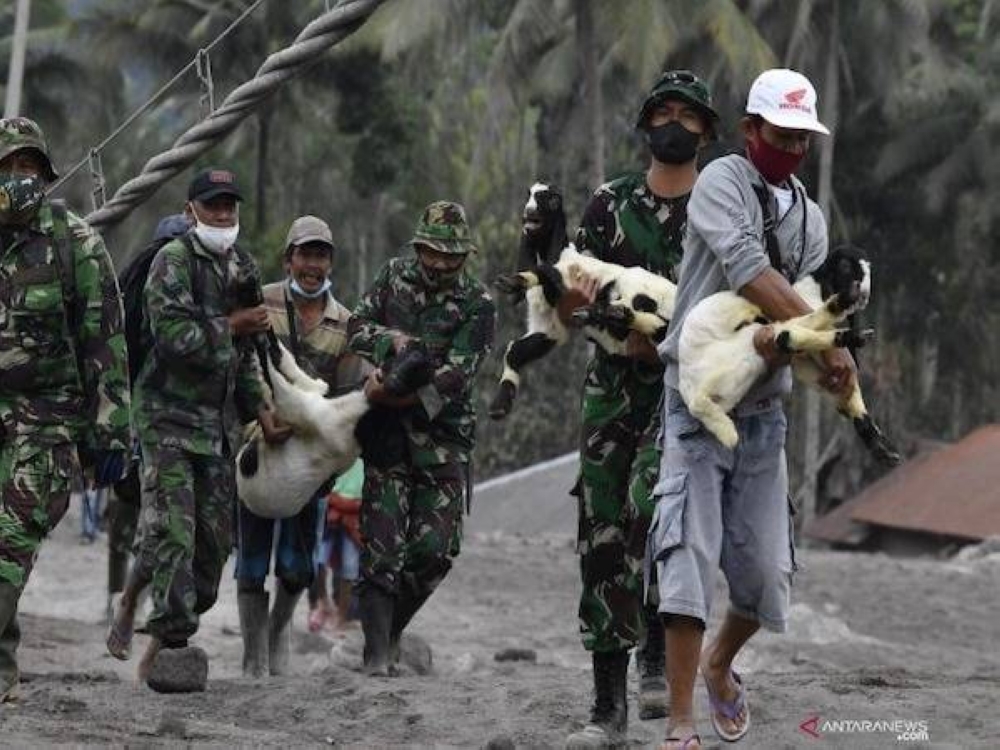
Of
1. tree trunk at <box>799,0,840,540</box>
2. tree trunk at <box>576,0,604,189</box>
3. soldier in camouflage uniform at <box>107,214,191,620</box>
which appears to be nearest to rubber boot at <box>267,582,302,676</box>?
soldier in camouflage uniform at <box>107,214,191,620</box>

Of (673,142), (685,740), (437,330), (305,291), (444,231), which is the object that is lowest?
(685,740)

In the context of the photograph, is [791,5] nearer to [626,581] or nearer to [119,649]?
[119,649]

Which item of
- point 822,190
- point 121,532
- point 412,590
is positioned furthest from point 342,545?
point 822,190

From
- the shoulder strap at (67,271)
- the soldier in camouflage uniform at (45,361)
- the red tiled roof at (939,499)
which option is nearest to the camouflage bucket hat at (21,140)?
the soldier in camouflage uniform at (45,361)

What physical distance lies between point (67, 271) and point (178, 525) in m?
1.24

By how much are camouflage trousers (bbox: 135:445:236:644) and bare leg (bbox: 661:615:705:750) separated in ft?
9.29

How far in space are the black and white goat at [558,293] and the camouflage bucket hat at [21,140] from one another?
1759 millimetres

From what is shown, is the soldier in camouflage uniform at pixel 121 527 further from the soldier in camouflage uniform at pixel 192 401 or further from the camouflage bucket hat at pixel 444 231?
the camouflage bucket hat at pixel 444 231

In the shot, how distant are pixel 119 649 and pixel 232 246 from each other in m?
2.11

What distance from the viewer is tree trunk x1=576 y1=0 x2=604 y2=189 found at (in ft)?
108

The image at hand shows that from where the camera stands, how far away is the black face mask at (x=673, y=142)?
27.1 ft

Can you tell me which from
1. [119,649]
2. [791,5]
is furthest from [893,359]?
[119,649]

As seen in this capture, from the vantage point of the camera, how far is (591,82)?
109 feet

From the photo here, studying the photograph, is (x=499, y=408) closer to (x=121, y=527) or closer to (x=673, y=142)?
(x=673, y=142)
